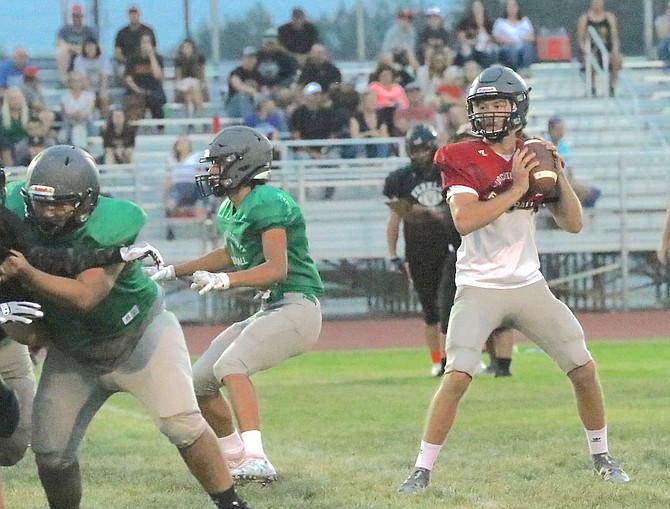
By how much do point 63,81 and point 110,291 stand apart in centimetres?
1401

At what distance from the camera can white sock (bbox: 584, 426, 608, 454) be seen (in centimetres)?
627

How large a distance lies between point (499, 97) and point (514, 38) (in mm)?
12779

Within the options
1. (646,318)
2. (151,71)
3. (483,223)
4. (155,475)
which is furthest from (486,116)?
(151,71)

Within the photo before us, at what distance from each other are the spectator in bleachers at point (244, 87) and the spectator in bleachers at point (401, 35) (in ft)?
6.02

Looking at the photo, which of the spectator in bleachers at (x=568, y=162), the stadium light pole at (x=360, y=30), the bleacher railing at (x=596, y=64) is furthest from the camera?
the stadium light pole at (x=360, y=30)

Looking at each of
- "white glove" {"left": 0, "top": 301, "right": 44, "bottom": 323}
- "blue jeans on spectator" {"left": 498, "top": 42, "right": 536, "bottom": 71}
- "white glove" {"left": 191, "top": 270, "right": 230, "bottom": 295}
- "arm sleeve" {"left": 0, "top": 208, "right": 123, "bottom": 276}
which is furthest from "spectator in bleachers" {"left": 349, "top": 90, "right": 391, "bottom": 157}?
"white glove" {"left": 0, "top": 301, "right": 44, "bottom": 323}

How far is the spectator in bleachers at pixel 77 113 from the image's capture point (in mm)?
17359

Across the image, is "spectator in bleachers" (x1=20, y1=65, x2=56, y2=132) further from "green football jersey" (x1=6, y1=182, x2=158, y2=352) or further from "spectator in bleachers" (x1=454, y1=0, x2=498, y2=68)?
"green football jersey" (x1=6, y1=182, x2=158, y2=352)

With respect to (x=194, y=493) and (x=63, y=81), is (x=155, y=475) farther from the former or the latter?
(x=63, y=81)

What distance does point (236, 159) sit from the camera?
6.39 metres

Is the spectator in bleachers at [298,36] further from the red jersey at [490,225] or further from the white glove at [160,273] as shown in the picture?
the white glove at [160,273]

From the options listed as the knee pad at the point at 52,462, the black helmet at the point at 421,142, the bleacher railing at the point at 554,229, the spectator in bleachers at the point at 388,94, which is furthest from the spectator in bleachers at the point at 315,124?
the knee pad at the point at 52,462

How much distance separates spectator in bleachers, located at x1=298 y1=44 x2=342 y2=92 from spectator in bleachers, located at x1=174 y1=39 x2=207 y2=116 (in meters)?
1.45

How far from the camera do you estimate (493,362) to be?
10500mm
